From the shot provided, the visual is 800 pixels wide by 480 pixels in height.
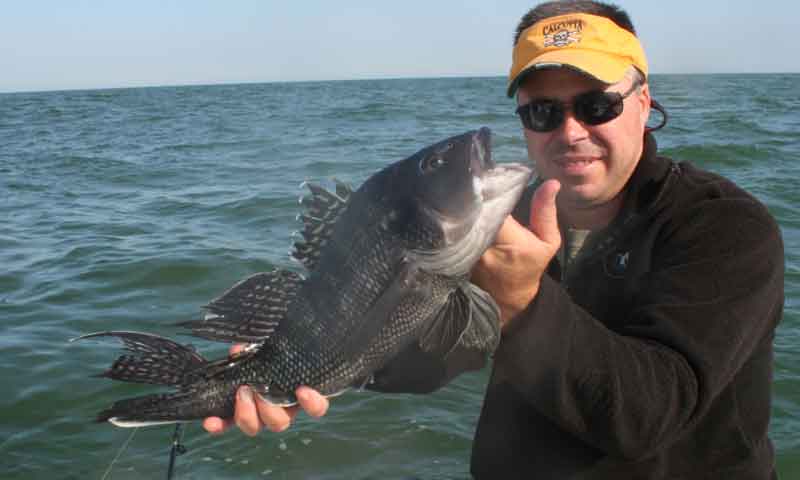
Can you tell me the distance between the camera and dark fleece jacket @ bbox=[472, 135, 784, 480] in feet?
7.16

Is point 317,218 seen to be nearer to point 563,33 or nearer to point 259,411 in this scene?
point 259,411

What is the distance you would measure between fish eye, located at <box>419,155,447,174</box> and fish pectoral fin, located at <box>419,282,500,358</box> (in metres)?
0.44

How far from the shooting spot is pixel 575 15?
3.24m

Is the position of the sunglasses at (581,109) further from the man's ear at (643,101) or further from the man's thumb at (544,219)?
the man's thumb at (544,219)

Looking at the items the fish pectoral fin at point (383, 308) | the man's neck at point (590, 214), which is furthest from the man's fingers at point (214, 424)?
the man's neck at point (590, 214)

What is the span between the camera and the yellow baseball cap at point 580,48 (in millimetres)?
3021

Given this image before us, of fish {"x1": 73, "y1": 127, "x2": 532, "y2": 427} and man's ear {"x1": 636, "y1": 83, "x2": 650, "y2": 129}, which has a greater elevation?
man's ear {"x1": 636, "y1": 83, "x2": 650, "y2": 129}

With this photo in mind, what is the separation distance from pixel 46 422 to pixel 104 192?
1082cm

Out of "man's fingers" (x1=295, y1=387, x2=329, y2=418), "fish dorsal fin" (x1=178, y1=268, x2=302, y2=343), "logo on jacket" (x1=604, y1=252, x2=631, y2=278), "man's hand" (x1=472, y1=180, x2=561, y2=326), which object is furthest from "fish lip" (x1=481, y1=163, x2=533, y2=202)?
"man's fingers" (x1=295, y1=387, x2=329, y2=418)

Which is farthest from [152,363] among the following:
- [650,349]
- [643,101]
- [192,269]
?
[192,269]

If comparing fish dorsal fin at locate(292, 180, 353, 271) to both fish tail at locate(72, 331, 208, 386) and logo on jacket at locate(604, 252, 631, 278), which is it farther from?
logo on jacket at locate(604, 252, 631, 278)

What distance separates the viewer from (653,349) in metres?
2.24

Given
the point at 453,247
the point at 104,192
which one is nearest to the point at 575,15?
the point at 453,247

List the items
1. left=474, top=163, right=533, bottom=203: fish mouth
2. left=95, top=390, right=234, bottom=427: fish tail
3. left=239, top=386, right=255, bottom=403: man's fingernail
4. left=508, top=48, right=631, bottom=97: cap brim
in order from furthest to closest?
left=508, top=48, right=631, bottom=97: cap brim < left=239, top=386, right=255, bottom=403: man's fingernail < left=95, top=390, right=234, bottom=427: fish tail < left=474, top=163, right=533, bottom=203: fish mouth
